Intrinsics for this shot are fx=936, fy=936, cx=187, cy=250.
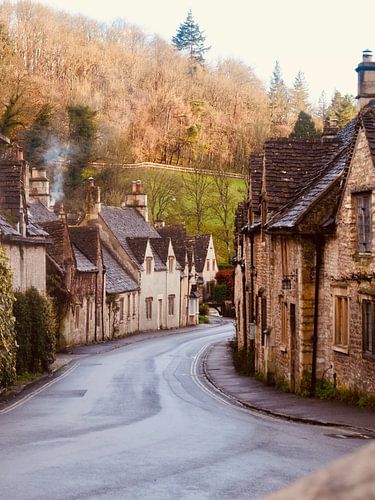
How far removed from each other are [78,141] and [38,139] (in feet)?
18.0

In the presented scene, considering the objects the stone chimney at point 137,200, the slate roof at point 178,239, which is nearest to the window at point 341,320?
the slate roof at point 178,239

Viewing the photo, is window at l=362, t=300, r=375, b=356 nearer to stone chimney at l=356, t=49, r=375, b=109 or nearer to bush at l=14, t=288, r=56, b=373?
stone chimney at l=356, t=49, r=375, b=109

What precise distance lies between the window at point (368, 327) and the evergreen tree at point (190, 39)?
13540cm

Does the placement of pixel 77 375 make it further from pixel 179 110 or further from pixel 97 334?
pixel 179 110

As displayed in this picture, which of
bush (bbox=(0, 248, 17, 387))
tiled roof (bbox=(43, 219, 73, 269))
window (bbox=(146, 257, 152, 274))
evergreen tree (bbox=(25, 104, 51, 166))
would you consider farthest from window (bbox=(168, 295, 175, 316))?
bush (bbox=(0, 248, 17, 387))

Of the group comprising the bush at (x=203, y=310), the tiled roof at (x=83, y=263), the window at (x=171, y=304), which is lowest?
the bush at (x=203, y=310)

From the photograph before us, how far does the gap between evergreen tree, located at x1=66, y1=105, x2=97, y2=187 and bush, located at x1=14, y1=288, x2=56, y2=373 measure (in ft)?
182

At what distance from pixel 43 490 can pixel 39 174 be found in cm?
6223

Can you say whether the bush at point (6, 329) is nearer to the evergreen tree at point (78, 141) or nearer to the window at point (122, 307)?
the window at point (122, 307)

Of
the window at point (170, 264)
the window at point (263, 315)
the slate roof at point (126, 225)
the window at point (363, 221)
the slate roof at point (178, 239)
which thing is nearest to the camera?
the window at point (363, 221)

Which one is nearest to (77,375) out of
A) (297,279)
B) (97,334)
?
(297,279)

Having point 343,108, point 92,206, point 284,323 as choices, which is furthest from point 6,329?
point 343,108

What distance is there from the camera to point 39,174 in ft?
237

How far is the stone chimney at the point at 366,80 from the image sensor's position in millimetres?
33094
